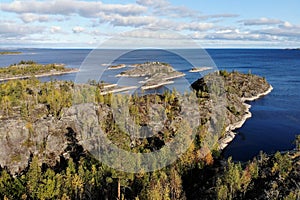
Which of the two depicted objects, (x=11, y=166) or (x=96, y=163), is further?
(x=11, y=166)

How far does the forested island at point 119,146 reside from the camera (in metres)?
26.8

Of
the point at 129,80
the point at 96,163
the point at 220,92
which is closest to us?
the point at 96,163

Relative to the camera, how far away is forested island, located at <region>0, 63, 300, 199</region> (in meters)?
26.8

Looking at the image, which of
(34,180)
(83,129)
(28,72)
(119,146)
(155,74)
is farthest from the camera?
(28,72)

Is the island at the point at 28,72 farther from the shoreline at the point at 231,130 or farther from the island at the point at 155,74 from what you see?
the shoreline at the point at 231,130

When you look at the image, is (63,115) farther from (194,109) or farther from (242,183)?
(242,183)

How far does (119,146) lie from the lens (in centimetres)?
3441

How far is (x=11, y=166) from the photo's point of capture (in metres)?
35.3

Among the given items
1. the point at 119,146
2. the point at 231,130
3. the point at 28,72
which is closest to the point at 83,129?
the point at 119,146

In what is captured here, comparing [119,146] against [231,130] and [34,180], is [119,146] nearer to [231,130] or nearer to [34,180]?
[34,180]

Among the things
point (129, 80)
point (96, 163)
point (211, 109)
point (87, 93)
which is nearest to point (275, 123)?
point (211, 109)

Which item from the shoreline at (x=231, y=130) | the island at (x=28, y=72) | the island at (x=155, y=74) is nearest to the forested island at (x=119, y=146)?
the shoreline at (x=231, y=130)

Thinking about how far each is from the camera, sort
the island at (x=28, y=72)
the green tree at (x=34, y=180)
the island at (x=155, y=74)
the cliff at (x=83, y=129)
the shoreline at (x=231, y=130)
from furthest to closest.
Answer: the island at (x=28, y=72)
the island at (x=155, y=74)
the shoreline at (x=231, y=130)
the cliff at (x=83, y=129)
the green tree at (x=34, y=180)

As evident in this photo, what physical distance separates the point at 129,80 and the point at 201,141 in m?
68.7
